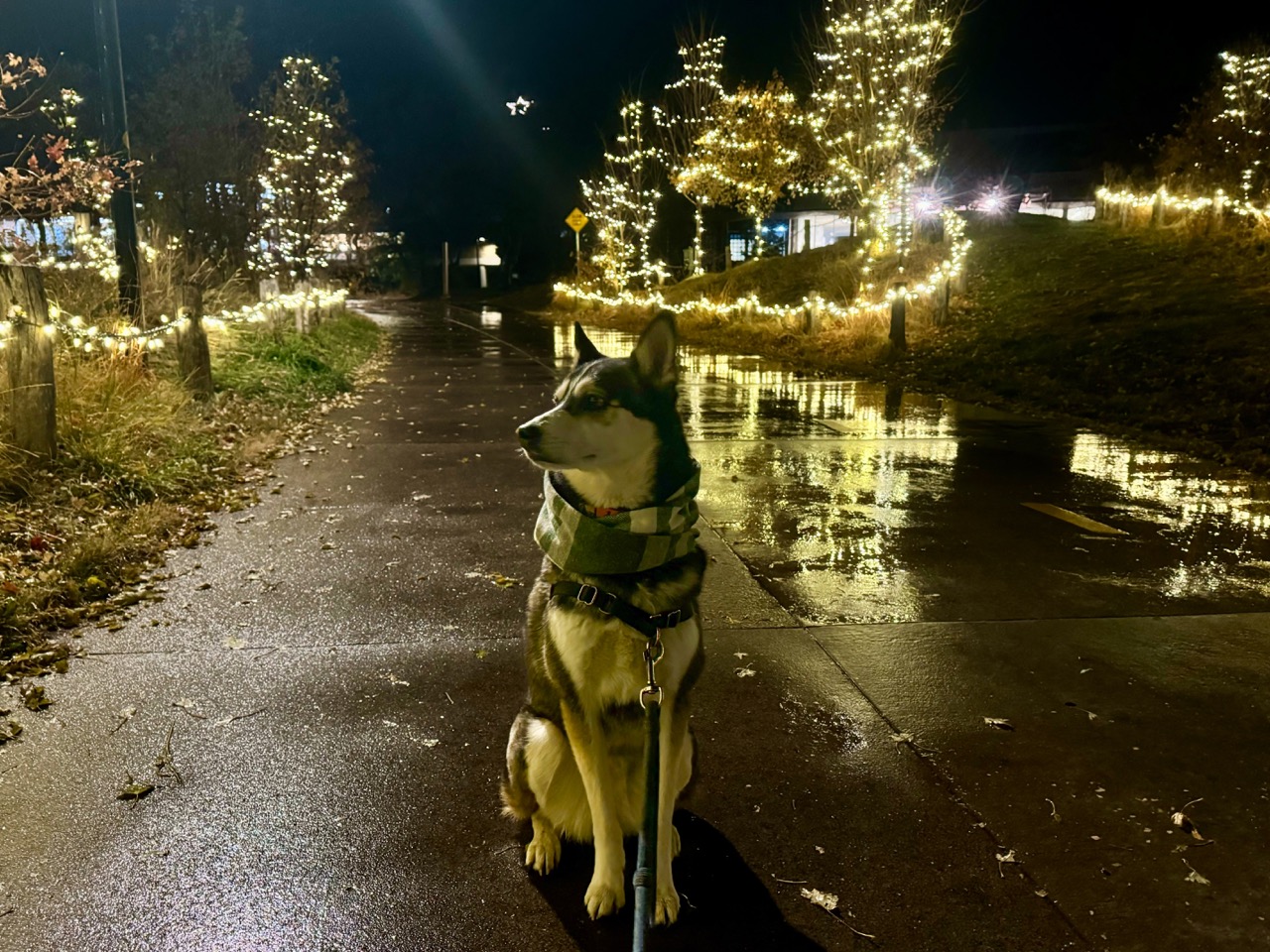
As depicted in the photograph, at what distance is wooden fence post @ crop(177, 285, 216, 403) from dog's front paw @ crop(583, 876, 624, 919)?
8877 mm

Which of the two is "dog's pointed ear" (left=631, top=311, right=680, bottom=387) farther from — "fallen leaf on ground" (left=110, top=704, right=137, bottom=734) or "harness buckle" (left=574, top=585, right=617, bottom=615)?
"fallen leaf on ground" (left=110, top=704, right=137, bottom=734)

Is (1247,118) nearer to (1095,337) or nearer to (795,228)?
(1095,337)

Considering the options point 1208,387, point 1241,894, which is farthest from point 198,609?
point 1208,387

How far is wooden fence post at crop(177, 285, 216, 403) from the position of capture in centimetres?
996

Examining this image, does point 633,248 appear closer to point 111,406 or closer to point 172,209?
point 172,209

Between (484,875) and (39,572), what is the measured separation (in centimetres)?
377

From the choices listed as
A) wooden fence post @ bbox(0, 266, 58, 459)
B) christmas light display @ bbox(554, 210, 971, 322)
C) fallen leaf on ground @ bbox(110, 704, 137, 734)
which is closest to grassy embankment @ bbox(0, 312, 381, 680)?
wooden fence post @ bbox(0, 266, 58, 459)

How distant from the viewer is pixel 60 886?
2.74 metres

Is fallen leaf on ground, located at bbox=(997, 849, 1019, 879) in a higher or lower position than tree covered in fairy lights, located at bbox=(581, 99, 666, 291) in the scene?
lower

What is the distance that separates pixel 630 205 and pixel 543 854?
33.0 metres

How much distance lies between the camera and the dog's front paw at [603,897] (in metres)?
2.69

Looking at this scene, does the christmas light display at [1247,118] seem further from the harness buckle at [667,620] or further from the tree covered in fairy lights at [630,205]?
the harness buckle at [667,620]

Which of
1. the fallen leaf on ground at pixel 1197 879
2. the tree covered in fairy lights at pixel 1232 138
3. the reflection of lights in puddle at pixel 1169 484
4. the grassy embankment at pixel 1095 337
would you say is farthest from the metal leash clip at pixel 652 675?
the tree covered in fairy lights at pixel 1232 138

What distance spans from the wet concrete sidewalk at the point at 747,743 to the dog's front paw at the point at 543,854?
0.07 metres
